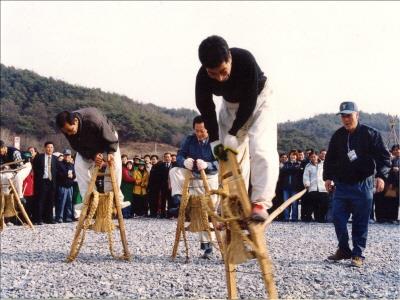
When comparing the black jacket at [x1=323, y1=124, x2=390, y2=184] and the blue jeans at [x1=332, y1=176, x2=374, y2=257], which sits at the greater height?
the black jacket at [x1=323, y1=124, x2=390, y2=184]

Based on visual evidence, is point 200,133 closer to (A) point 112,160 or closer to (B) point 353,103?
(A) point 112,160

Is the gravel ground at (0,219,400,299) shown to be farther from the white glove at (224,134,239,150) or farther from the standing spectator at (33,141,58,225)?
the standing spectator at (33,141,58,225)

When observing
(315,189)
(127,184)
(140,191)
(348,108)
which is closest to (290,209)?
(315,189)

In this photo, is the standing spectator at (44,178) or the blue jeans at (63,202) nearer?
the standing spectator at (44,178)

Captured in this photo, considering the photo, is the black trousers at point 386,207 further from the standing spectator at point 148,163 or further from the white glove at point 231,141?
the white glove at point 231,141

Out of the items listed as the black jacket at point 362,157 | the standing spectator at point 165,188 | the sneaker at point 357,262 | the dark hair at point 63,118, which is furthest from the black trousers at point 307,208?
the dark hair at point 63,118

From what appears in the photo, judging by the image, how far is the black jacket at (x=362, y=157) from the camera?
8.19 m

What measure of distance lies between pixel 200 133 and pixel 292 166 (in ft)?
30.3

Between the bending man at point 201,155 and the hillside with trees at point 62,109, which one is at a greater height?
the hillside with trees at point 62,109

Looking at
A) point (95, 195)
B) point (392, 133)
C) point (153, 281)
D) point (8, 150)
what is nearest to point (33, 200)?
point (8, 150)

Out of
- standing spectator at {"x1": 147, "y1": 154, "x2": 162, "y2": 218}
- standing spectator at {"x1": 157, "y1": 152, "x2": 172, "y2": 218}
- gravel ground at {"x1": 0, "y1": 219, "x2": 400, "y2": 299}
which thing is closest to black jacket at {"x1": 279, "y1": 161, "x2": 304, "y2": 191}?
standing spectator at {"x1": 157, "y1": 152, "x2": 172, "y2": 218}

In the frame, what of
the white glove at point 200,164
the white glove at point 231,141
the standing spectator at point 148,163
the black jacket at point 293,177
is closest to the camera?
the white glove at point 231,141

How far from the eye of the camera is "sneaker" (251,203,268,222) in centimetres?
402

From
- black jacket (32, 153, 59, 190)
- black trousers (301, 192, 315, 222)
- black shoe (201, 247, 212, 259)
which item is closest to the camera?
black shoe (201, 247, 212, 259)
